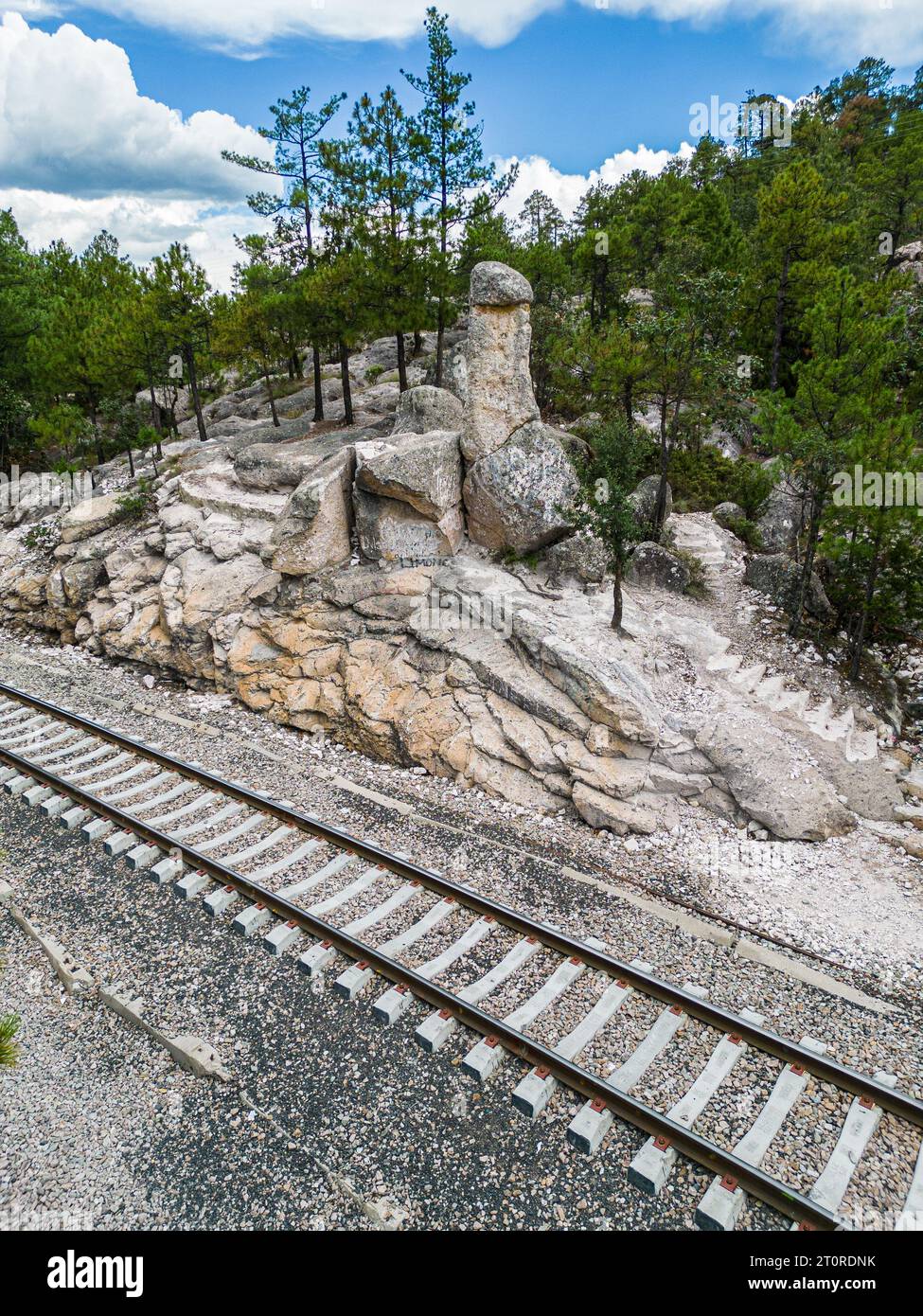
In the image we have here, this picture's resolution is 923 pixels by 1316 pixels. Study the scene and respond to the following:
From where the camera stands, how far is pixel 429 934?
907cm

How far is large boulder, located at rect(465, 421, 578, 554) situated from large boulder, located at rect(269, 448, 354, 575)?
3.17 m

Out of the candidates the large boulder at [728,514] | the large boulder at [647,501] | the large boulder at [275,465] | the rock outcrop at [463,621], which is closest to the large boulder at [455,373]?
the rock outcrop at [463,621]

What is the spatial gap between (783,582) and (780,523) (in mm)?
4010

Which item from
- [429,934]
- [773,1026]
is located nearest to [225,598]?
[429,934]

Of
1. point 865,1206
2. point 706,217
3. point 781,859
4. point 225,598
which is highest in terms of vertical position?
point 706,217

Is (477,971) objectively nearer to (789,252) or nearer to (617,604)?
(617,604)

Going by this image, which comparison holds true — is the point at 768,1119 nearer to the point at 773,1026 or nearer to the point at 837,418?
the point at 773,1026

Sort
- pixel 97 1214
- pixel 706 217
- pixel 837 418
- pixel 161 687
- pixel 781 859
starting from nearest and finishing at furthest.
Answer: pixel 97 1214
pixel 781 859
pixel 837 418
pixel 161 687
pixel 706 217

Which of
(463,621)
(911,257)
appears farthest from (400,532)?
(911,257)

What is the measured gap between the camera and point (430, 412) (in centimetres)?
1916

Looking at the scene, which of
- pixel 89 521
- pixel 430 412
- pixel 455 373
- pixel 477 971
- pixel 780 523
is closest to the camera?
pixel 477 971

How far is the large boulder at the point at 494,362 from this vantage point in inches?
644

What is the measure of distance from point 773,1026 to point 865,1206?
6.26 ft

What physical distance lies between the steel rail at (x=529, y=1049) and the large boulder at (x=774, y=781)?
5062mm
